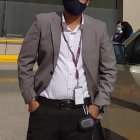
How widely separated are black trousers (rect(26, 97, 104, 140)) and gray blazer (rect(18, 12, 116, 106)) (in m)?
0.13

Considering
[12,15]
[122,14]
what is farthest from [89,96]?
[122,14]

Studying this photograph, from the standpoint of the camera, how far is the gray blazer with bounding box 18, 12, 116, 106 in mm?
3486

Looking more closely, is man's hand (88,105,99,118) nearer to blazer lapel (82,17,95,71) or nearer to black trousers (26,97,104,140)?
black trousers (26,97,104,140)

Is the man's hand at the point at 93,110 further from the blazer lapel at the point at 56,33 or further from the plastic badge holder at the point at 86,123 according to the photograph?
the blazer lapel at the point at 56,33

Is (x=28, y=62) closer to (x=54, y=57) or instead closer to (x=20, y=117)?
(x=54, y=57)

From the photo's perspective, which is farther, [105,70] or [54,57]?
[105,70]

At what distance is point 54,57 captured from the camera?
136 inches

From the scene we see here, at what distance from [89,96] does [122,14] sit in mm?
17587

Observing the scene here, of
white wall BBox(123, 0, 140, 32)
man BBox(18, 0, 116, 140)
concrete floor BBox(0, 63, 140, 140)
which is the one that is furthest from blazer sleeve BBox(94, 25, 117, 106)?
white wall BBox(123, 0, 140, 32)

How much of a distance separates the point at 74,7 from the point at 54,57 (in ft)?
1.20

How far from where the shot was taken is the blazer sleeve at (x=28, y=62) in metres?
3.50

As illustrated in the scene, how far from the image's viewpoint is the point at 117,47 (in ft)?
16.7

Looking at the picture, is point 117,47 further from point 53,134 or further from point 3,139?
point 3,139

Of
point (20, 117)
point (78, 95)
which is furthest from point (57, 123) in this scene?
point (20, 117)
